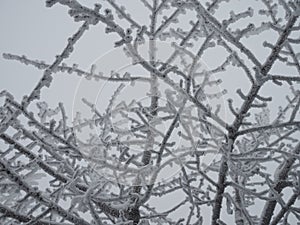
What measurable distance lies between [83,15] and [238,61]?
1.42m

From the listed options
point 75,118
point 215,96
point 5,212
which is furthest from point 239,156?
point 75,118

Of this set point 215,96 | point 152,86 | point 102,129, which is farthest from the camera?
point 102,129

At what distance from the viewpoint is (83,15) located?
225 cm

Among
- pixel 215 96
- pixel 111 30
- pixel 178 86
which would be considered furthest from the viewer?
pixel 215 96

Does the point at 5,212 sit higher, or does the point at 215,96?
the point at 215,96

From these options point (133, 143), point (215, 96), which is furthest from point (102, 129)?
point (215, 96)

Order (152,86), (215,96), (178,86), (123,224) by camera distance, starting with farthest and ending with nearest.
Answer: (152,86), (215,96), (123,224), (178,86)

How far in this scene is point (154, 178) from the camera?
10.2 ft

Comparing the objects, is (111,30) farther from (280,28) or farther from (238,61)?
(280,28)

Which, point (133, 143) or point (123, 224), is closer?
point (123, 224)

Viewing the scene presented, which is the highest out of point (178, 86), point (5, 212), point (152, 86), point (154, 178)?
point (152, 86)

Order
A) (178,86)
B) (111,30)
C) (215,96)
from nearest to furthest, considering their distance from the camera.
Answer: (111,30) < (178,86) < (215,96)

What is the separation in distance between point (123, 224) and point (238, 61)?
1775mm

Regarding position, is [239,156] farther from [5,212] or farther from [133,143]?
[5,212]
